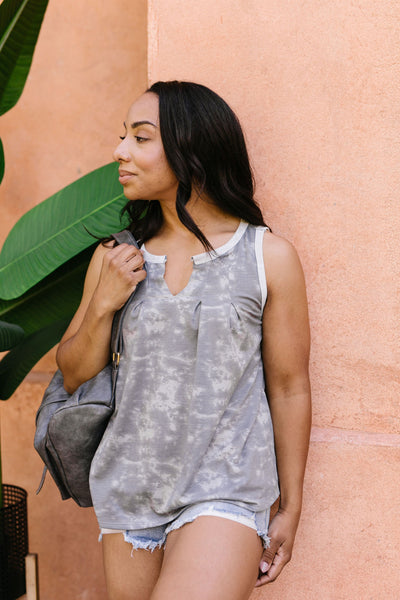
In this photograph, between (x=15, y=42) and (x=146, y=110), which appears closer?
(x=146, y=110)

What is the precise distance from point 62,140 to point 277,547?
7.73 feet

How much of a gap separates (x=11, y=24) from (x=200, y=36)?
694 mm

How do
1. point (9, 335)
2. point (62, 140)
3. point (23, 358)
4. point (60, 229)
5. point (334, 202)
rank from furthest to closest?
1. point (62, 140)
2. point (23, 358)
3. point (60, 229)
4. point (9, 335)
5. point (334, 202)

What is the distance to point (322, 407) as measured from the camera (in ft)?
6.78

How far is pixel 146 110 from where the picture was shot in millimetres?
1795

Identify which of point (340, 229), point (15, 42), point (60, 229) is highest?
point (15, 42)

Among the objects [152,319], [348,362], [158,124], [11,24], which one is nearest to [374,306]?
[348,362]

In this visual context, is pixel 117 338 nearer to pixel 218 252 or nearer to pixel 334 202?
pixel 218 252

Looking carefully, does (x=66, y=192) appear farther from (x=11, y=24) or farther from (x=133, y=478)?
(x=133, y=478)

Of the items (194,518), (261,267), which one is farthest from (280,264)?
(194,518)

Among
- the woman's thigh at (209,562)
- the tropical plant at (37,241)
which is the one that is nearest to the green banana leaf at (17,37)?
the tropical plant at (37,241)

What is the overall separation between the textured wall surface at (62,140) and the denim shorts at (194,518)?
1.53m

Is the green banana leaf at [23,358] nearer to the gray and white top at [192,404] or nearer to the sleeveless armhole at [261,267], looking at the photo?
the gray and white top at [192,404]

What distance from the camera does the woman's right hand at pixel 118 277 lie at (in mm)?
1765
